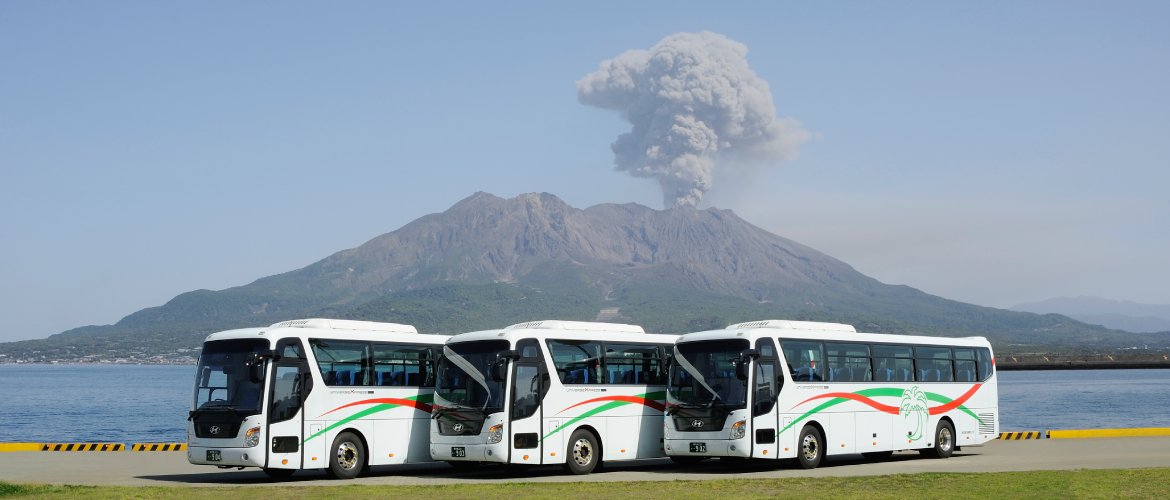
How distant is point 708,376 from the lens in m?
23.6

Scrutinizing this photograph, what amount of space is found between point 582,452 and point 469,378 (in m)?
2.53

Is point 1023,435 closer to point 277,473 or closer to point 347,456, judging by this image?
point 347,456

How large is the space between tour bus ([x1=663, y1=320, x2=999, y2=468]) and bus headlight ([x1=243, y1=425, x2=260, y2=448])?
7.47 metres

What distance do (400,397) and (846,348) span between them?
29.3 ft

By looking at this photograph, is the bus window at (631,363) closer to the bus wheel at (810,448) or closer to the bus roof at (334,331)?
the bus wheel at (810,448)

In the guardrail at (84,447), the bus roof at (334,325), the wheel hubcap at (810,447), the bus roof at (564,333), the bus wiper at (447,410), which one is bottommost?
the guardrail at (84,447)

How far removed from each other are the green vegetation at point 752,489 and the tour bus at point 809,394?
260cm

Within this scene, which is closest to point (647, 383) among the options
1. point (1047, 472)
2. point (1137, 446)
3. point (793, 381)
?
point (793, 381)

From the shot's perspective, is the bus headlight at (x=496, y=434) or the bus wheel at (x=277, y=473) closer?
the bus headlight at (x=496, y=434)

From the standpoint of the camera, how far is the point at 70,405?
344 feet

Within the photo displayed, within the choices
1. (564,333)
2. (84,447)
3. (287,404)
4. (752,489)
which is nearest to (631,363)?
(564,333)

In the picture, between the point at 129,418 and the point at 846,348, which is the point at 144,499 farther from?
the point at 129,418

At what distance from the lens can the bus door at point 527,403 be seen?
22.3m

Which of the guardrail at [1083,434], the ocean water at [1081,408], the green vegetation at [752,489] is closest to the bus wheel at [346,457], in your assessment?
the green vegetation at [752,489]
